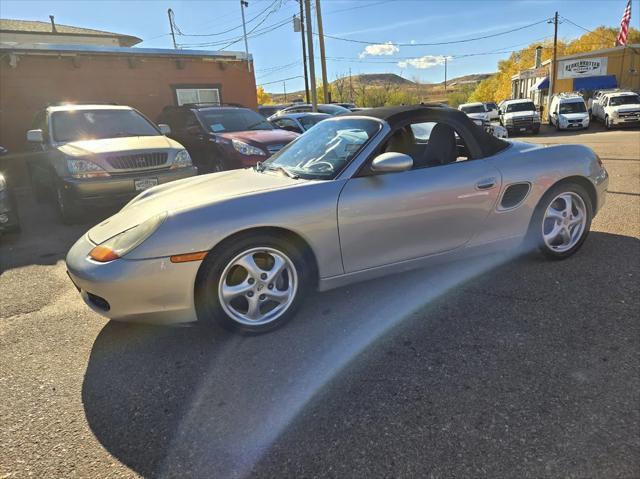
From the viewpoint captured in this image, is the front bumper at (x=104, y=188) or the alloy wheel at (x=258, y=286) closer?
the alloy wheel at (x=258, y=286)

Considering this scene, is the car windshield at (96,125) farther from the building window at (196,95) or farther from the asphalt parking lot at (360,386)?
the building window at (196,95)

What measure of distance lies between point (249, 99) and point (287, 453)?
15.6 m

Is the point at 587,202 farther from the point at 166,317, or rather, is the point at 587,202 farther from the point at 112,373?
the point at 112,373

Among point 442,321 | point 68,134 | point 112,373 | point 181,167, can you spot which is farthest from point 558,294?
point 68,134

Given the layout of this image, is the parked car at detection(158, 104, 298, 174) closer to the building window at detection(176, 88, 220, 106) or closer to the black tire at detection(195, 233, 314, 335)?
the black tire at detection(195, 233, 314, 335)

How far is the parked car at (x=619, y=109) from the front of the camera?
2091cm

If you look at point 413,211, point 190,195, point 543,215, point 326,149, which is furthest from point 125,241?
point 543,215

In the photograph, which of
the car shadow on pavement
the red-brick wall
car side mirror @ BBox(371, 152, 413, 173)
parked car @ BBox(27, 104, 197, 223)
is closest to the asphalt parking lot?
the car shadow on pavement

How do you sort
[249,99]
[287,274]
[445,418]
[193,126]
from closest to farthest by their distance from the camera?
[445,418] < [287,274] < [193,126] < [249,99]

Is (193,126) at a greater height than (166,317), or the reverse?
(193,126)

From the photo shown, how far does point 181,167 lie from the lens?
255 inches

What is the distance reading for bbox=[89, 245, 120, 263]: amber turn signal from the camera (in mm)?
2691

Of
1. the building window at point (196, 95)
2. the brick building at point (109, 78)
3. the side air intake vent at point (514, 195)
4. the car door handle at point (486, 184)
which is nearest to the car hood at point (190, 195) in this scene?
the car door handle at point (486, 184)

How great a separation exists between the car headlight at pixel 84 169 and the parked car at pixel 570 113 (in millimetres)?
23113
